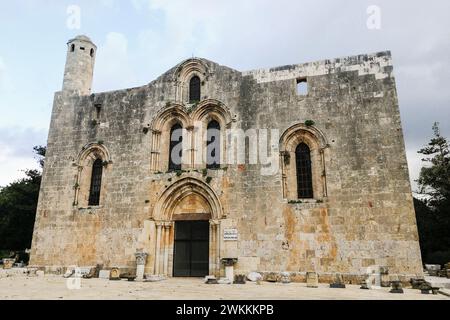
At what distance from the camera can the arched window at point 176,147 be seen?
1617 centimetres

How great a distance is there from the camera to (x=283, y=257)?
1330cm

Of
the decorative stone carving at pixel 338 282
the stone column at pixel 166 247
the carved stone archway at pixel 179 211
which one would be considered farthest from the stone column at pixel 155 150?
the decorative stone carving at pixel 338 282

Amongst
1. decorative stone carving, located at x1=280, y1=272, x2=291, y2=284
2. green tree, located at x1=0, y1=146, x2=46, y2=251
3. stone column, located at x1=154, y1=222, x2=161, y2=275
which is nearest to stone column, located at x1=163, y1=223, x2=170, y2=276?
stone column, located at x1=154, y1=222, x2=161, y2=275

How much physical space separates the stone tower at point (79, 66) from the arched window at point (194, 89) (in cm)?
625

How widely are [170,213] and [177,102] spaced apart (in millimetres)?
5289

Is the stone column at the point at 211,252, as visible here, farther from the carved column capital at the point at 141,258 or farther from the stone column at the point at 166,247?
the carved column capital at the point at 141,258

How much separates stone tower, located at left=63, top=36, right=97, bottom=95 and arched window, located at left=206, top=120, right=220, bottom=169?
308 inches

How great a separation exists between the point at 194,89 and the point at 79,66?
6.87 m

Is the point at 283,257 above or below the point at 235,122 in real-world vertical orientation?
below

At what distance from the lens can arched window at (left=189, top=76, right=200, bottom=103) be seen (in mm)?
16684
